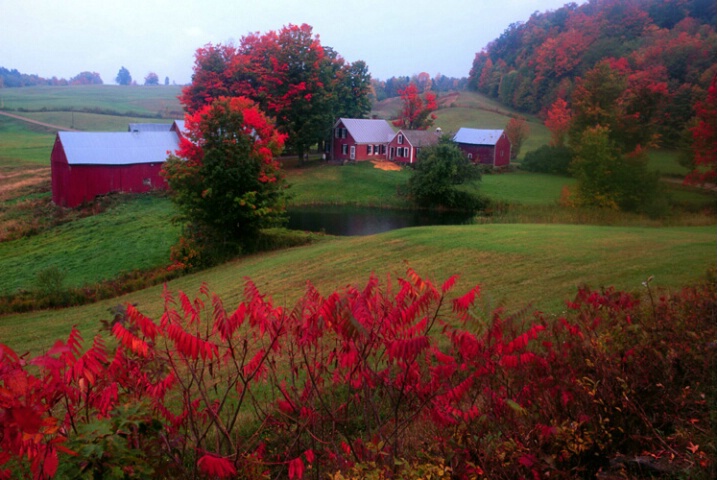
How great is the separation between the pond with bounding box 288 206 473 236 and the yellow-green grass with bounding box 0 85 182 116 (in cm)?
4244

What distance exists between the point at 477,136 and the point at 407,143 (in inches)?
280

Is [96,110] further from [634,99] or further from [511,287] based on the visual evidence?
[511,287]

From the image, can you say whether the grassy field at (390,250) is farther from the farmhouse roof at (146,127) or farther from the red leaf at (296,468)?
the farmhouse roof at (146,127)

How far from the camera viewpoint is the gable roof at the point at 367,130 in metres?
59.2

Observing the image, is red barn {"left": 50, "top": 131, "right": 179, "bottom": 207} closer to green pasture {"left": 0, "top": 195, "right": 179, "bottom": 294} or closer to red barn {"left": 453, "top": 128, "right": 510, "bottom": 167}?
green pasture {"left": 0, "top": 195, "right": 179, "bottom": 294}

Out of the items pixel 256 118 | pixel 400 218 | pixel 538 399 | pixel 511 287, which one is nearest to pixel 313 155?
pixel 400 218

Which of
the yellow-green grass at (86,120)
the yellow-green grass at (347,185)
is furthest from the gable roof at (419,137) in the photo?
the yellow-green grass at (86,120)

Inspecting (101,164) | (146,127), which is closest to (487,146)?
(146,127)

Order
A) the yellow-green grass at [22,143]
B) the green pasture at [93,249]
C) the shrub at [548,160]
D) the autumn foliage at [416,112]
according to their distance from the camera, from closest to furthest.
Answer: the green pasture at [93,249] < the shrub at [548,160] < the yellow-green grass at [22,143] < the autumn foliage at [416,112]

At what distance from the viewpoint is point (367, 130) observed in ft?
197

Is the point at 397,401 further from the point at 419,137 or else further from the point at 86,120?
the point at 86,120

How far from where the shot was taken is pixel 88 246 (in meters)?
29.8

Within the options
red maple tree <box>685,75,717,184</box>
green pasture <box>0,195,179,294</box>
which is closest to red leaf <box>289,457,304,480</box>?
green pasture <box>0,195,179,294</box>

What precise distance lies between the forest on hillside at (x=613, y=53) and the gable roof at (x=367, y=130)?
14.2 metres
